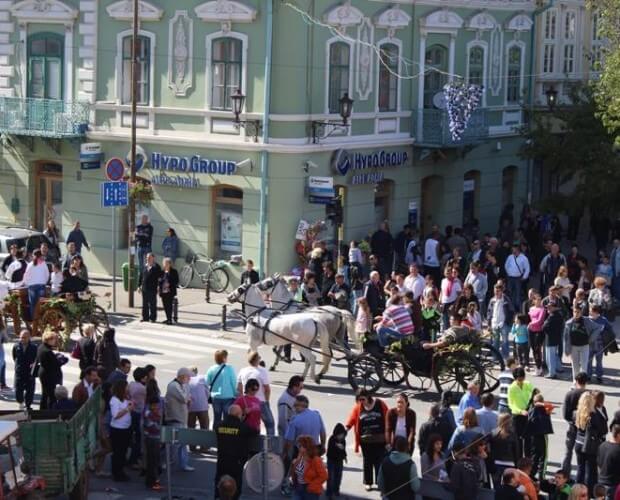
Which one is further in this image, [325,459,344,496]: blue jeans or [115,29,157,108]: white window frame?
[115,29,157,108]: white window frame

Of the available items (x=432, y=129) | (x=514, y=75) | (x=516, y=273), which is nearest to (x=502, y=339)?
(x=516, y=273)

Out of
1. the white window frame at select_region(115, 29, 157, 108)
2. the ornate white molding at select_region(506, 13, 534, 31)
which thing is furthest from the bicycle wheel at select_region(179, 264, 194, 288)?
the ornate white molding at select_region(506, 13, 534, 31)

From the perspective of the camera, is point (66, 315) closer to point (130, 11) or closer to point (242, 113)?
point (242, 113)

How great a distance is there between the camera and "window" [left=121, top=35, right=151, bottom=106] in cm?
3447

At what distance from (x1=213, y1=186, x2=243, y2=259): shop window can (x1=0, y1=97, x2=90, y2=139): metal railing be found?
417cm

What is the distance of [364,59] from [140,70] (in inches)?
221

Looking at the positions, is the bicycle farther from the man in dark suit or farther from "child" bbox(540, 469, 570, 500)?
"child" bbox(540, 469, 570, 500)

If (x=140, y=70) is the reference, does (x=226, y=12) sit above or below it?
above

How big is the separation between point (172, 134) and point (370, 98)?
5.12 m

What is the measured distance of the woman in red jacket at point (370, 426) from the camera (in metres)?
17.7

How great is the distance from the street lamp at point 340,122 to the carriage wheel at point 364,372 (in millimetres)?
10828

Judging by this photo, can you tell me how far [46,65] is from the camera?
3591cm

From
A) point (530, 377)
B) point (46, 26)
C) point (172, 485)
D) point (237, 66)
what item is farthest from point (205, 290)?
→ point (172, 485)

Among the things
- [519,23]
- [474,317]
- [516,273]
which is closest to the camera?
[474,317]
